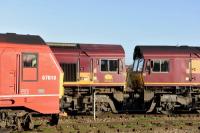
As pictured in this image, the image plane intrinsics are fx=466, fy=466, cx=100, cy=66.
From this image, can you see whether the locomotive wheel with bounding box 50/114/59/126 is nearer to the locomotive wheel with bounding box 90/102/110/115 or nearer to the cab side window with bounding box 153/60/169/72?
the locomotive wheel with bounding box 90/102/110/115

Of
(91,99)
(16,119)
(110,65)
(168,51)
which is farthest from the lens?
(168,51)

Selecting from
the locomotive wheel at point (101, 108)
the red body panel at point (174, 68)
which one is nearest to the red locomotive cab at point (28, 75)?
the locomotive wheel at point (101, 108)

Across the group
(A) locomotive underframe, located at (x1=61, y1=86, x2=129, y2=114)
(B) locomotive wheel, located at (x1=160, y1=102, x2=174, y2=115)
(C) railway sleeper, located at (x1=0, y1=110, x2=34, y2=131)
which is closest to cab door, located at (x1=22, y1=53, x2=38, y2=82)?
(C) railway sleeper, located at (x1=0, y1=110, x2=34, y2=131)

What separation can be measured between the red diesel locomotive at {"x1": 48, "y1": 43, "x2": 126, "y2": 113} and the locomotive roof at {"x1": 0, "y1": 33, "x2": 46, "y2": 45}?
267 inches

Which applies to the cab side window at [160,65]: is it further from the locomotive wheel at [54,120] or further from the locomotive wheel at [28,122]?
the locomotive wheel at [28,122]

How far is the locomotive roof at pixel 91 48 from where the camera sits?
25.3 meters

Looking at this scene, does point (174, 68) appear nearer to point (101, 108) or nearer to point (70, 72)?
point (101, 108)

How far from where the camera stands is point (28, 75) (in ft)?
57.0

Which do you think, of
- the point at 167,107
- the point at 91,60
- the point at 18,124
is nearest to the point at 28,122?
the point at 18,124

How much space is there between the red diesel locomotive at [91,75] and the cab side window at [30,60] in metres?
7.30

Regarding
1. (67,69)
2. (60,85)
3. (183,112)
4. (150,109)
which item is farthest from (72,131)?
(183,112)

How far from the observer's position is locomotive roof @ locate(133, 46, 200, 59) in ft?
87.9

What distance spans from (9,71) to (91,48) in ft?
30.5

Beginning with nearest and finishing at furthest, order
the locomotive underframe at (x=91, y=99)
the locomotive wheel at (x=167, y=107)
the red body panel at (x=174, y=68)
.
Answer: the locomotive underframe at (x=91, y=99) < the locomotive wheel at (x=167, y=107) < the red body panel at (x=174, y=68)
